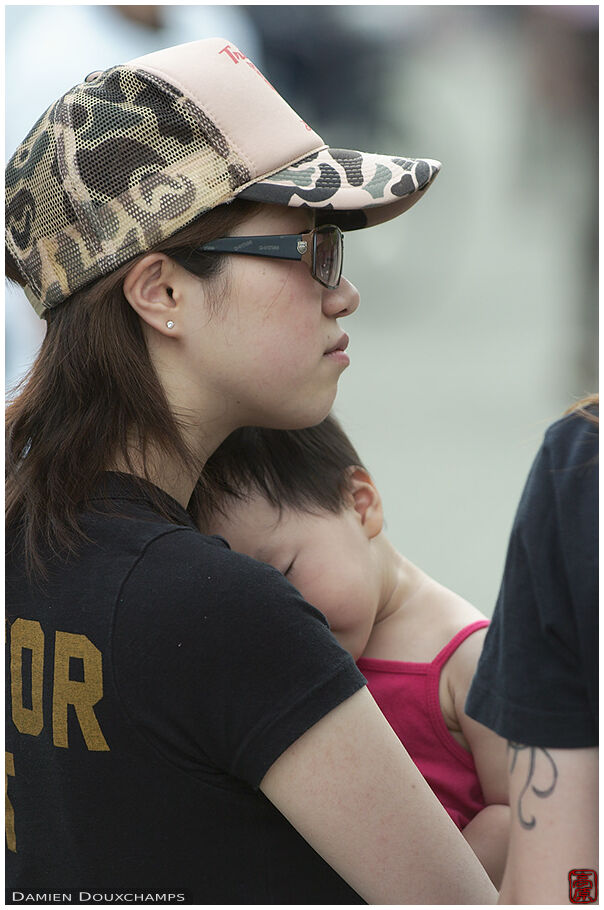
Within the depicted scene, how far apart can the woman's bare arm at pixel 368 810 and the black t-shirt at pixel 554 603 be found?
186mm

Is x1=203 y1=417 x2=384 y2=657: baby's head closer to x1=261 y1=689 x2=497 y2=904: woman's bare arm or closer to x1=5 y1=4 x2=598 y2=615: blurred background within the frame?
x1=261 y1=689 x2=497 y2=904: woman's bare arm

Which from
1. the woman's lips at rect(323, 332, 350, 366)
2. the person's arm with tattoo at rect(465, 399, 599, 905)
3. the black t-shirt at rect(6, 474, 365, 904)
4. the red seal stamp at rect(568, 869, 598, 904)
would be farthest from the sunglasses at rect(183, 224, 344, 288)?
the red seal stamp at rect(568, 869, 598, 904)

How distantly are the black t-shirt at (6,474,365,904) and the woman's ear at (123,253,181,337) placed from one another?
0.31 metres

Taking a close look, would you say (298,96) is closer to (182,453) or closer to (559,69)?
(559,69)

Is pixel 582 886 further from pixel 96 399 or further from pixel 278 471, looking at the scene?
pixel 278 471

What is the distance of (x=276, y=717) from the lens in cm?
118

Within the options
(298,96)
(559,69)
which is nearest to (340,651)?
(298,96)

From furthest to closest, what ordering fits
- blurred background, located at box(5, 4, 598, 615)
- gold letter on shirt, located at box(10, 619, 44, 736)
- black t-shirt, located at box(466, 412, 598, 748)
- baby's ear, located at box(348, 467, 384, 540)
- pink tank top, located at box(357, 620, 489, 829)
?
blurred background, located at box(5, 4, 598, 615) → baby's ear, located at box(348, 467, 384, 540) → pink tank top, located at box(357, 620, 489, 829) → gold letter on shirt, located at box(10, 619, 44, 736) → black t-shirt, located at box(466, 412, 598, 748)

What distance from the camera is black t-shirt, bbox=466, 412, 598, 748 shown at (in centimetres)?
102

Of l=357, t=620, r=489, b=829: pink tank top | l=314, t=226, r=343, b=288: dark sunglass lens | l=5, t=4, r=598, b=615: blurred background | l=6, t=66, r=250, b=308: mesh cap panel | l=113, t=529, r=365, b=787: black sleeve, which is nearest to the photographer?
l=113, t=529, r=365, b=787: black sleeve

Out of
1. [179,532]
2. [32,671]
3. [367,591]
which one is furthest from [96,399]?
[367,591]

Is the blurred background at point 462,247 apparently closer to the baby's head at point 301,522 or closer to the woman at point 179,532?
the baby's head at point 301,522

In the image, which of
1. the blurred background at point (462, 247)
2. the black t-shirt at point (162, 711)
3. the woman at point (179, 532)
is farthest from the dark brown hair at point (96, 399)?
the blurred background at point (462, 247)

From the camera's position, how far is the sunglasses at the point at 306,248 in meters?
1.48
